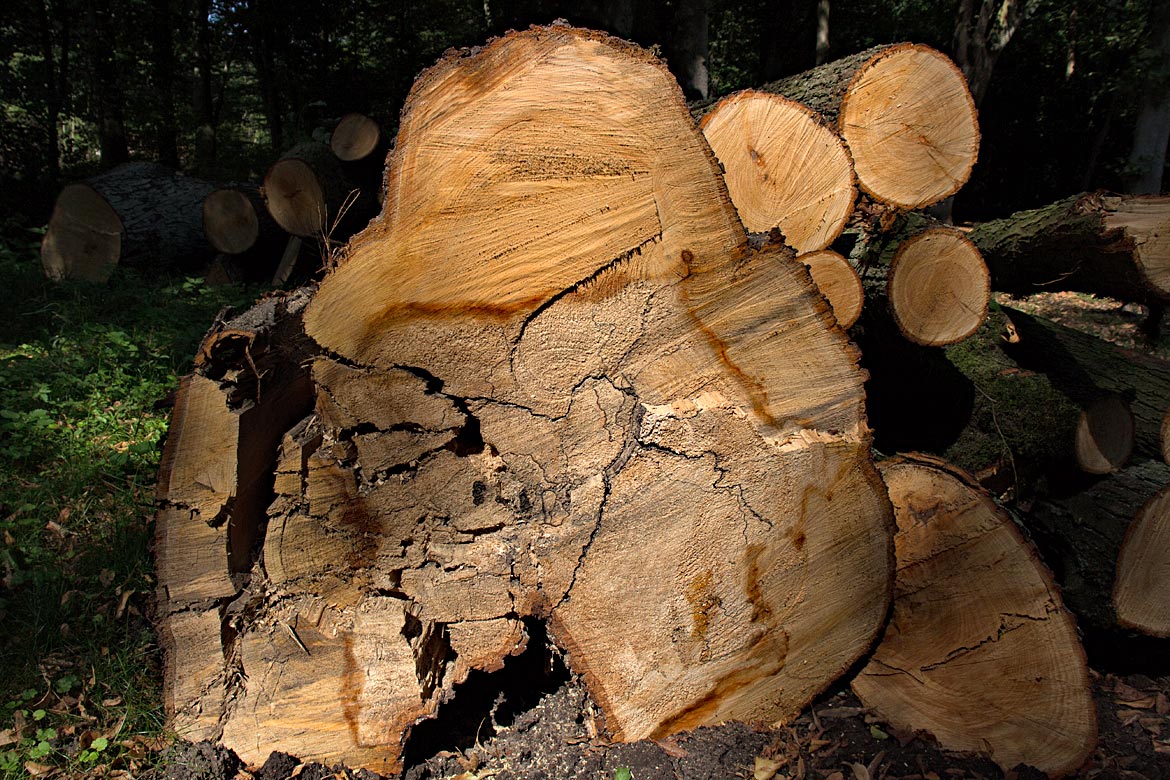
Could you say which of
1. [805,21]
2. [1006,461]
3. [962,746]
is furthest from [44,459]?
[805,21]

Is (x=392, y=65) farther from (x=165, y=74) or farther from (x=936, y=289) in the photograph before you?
(x=936, y=289)

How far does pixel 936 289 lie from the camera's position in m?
2.81

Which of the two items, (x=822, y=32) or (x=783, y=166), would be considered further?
(x=822, y=32)

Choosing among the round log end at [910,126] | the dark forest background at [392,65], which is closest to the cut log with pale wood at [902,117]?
the round log end at [910,126]

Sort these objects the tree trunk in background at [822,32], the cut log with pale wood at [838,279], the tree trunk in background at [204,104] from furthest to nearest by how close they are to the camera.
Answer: the tree trunk in background at [822,32] < the tree trunk in background at [204,104] < the cut log with pale wood at [838,279]

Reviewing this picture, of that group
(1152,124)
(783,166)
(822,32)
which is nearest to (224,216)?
(783,166)

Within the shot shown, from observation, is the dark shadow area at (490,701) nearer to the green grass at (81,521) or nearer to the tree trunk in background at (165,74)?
the green grass at (81,521)

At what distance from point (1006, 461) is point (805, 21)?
13.3m

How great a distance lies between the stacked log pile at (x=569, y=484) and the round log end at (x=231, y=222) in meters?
4.01

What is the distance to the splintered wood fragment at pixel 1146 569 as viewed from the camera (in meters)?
2.34

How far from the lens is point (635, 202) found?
175 centimetres

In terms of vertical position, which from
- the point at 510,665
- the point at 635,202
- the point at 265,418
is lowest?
the point at 510,665

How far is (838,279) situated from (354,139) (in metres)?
3.66

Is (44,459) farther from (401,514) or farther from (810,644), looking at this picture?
(810,644)
